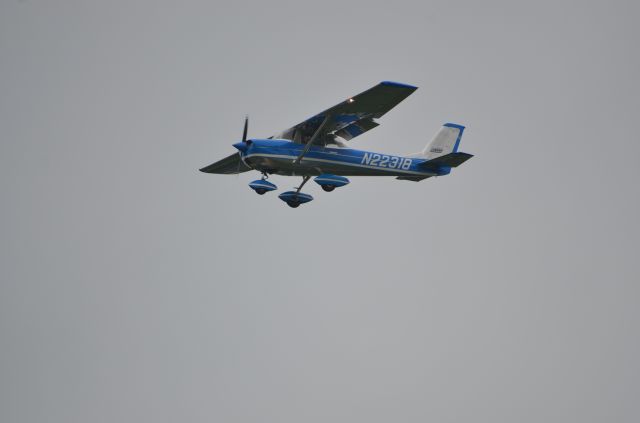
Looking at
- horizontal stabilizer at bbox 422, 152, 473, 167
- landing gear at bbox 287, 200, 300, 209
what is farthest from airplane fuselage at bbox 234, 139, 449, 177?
landing gear at bbox 287, 200, 300, 209

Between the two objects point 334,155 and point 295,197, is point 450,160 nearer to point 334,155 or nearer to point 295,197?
point 334,155

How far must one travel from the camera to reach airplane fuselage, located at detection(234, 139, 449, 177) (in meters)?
22.4

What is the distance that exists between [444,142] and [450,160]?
1.81 m

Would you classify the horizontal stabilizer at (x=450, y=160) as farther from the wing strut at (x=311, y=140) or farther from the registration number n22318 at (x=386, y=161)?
the wing strut at (x=311, y=140)

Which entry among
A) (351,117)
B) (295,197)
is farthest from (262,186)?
(351,117)

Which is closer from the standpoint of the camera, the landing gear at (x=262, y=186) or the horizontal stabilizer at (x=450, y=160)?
the landing gear at (x=262, y=186)

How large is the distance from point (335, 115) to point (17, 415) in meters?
41.2

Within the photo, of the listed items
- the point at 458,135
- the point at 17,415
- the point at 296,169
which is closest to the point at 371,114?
the point at 296,169

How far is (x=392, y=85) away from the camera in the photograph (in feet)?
67.5

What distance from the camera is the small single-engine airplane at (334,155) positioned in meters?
21.8

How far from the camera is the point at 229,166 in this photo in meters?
26.1

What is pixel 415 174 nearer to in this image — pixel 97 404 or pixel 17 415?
pixel 97 404

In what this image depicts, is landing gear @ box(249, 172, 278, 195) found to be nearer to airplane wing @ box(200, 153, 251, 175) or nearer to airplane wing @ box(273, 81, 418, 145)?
airplane wing @ box(273, 81, 418, 145)

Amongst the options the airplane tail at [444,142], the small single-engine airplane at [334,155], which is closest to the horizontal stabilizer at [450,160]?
the small single-engine airplane at [334,155]
